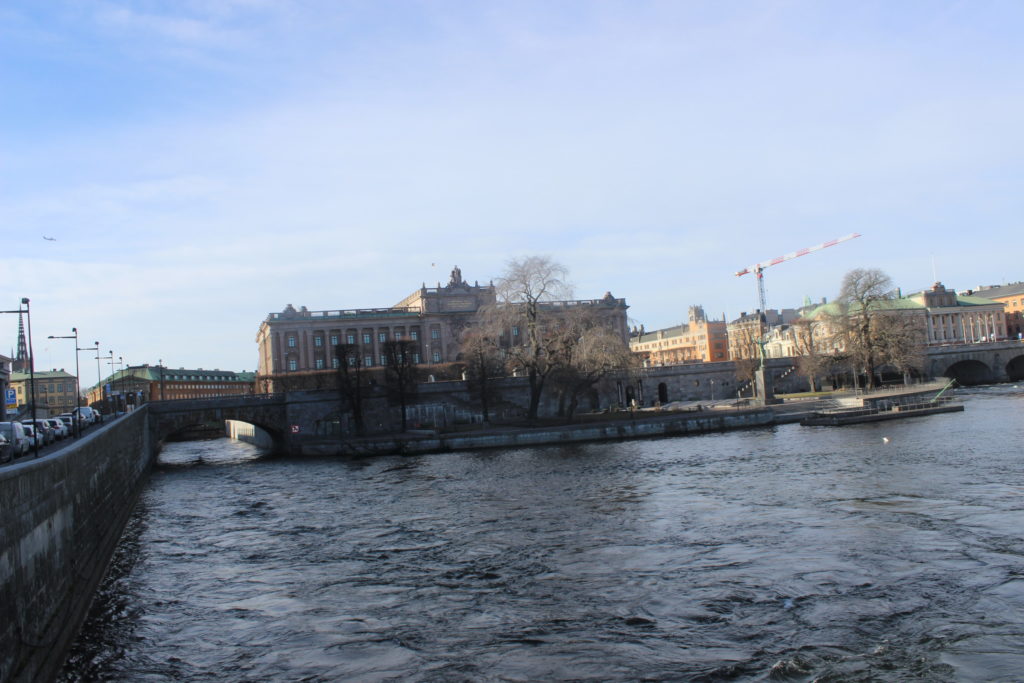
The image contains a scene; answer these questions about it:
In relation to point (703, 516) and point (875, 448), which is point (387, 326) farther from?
point (703, 516)

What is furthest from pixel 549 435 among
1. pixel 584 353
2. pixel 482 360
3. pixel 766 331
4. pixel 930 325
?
pixel 766 331

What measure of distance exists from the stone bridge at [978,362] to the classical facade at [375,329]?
4380 centimetres

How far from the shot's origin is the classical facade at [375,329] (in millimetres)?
137250

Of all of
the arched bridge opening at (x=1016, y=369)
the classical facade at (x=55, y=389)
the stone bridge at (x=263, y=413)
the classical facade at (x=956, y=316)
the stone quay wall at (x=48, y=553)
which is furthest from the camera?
the classical facade at (x=55, y=389)

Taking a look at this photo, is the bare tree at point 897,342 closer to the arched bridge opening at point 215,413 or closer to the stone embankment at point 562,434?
the stone embankment at point 562,434

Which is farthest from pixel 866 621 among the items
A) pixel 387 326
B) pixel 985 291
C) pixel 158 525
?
pixel 985 291

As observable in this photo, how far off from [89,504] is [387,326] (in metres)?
117

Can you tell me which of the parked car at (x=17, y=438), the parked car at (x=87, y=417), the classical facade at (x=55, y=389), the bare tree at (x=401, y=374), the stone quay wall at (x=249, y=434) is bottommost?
the stone quay wall at (x=249, y=434)

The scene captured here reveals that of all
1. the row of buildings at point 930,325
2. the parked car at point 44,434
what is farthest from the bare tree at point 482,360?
the row of buildings at point 930,325

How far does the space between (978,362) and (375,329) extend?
297 feet

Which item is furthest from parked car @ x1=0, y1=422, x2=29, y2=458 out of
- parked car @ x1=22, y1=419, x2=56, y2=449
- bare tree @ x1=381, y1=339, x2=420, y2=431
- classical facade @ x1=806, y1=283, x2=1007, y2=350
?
classical facade @ x1=806, y1=283, x2=1007, y2=350

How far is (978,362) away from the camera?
124 m

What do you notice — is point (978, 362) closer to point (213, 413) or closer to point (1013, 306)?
point (1013, 306)

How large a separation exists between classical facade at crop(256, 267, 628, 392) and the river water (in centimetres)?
9649
